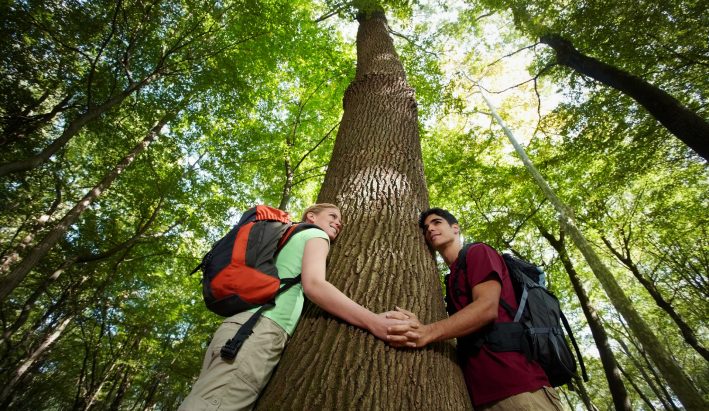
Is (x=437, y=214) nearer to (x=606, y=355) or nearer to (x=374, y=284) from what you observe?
(x=374, y=284)

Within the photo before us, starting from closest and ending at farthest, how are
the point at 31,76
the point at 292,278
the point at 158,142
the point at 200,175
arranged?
the point at 292,278
the point at 31,76
the point at 158,142
the point at 200,175

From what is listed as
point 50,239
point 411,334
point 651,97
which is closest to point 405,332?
point 411,334

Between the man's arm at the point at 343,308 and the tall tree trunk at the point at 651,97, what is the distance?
21.6ft

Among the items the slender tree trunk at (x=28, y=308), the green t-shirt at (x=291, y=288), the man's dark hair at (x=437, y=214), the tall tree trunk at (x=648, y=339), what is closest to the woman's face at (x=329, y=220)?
the green t-shirt at (x=291, y=288)

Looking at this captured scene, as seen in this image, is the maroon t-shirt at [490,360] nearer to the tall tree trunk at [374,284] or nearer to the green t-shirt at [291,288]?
the tall tree trunk at [374,284]

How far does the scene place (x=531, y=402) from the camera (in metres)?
1.74

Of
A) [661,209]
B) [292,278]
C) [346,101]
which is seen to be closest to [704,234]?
[661,209]

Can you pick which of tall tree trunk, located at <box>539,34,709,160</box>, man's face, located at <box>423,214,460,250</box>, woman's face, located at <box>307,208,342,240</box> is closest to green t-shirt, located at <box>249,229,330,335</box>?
woman's face, located at <box>307,208,342,240</box>

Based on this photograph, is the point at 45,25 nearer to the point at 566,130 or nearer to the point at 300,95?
the point at 300,95

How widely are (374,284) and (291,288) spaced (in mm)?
552

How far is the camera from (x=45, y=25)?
613cm

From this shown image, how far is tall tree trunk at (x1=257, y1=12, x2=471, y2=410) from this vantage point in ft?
4.85

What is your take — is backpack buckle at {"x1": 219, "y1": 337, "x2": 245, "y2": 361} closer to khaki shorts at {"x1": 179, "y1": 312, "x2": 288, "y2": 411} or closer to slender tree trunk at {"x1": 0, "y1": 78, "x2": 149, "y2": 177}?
khaki shorts at {"x1": 179, "y1": 312, "x2": 288, "y2": 411}

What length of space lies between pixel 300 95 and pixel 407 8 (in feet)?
15.9
